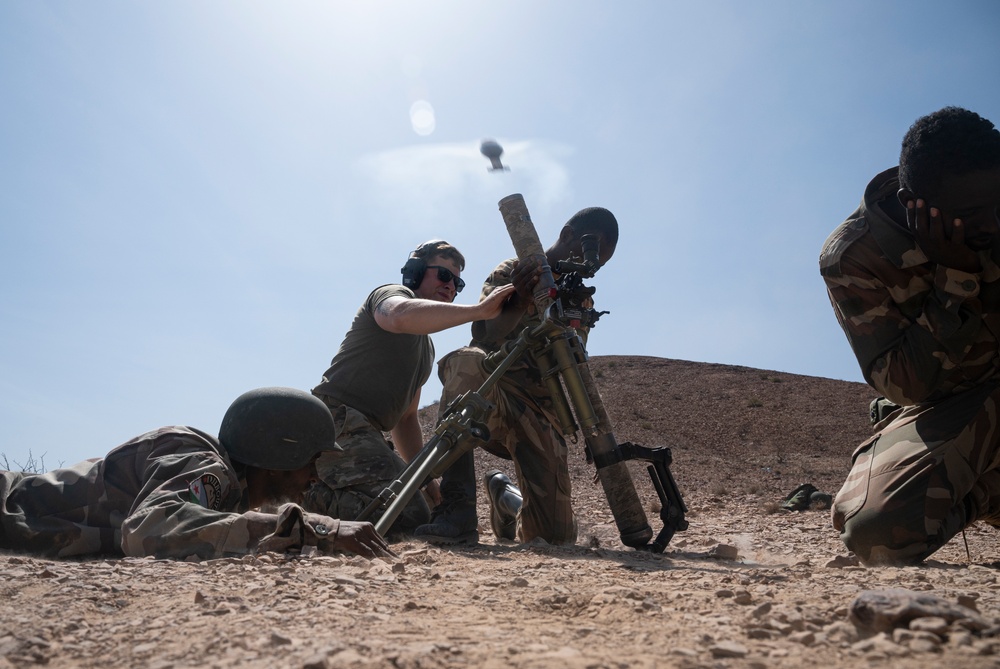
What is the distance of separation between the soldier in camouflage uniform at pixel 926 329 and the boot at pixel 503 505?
1.95 meters

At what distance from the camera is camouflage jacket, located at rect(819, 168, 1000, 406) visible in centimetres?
351

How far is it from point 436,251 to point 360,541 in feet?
7.94

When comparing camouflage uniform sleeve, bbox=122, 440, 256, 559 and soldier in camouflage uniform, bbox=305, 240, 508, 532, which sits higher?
soldier in camouflage uniform, bbox=305, 240, 508, 532

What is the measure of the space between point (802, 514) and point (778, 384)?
1536 centimetres

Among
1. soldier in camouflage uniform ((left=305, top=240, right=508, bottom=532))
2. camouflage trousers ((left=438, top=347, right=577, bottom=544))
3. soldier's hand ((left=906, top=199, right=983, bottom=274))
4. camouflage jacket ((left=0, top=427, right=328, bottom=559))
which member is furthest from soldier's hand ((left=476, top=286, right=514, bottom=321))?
soldier's hand ((left=906, top=199, right=983, bottom=274))

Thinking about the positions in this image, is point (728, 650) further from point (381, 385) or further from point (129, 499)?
point (381, 385)

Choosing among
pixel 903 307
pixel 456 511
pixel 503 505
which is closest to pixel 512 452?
pixel 503 505

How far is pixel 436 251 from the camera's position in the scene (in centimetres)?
504

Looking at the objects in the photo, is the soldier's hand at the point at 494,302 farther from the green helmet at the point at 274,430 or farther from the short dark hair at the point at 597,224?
the short dark hair at the point at 597,224

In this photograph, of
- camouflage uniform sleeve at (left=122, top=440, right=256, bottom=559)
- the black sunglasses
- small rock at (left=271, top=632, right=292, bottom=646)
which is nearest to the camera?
small rock at (left=271, top=632, right=292, bottom=646)

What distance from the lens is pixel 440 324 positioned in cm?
419

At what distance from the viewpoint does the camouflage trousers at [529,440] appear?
4.68m

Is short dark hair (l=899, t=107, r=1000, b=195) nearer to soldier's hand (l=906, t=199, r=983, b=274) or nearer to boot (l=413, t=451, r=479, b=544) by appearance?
soldier's hand (l=906, t=199, r=983, b=274)

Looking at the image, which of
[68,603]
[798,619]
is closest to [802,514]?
[798,619]
